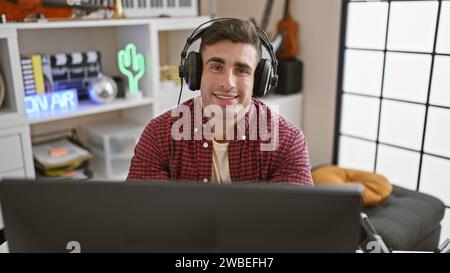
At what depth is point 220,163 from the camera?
54.6 inches

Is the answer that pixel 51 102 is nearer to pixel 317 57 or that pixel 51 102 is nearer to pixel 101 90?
pixel 101 90

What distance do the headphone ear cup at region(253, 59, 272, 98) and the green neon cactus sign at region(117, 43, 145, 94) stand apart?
142 centimetres

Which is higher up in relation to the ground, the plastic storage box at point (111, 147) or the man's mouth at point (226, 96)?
the man's mouth at point (226, 96)

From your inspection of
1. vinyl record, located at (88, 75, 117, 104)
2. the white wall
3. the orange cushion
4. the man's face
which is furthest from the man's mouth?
the white wall

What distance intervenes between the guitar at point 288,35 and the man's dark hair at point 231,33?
1891mm

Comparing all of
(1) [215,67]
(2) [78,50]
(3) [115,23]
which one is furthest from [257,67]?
(2) [78,50]

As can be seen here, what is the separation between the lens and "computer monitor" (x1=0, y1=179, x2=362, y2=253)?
65cm

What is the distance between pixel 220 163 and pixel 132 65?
1461 mm

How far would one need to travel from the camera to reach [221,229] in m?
0.66

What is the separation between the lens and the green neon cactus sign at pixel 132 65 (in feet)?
8.51

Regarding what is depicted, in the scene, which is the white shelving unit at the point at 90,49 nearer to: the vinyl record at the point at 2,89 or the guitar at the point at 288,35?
the vinyl record at the point at 2,89

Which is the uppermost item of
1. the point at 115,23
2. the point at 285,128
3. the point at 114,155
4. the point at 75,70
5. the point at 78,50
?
the point at 115,23

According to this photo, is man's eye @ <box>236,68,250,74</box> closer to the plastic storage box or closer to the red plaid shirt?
the red plaid shirt

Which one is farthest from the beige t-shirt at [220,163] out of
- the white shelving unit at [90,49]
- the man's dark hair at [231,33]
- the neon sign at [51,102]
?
the neon sign at [51,102]
